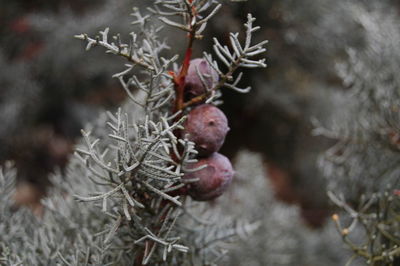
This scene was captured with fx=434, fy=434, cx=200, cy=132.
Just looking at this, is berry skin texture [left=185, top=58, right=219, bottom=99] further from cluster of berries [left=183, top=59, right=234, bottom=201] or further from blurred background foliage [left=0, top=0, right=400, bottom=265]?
blurred background foliage [left=0, top=0, right=400, bottom=265]

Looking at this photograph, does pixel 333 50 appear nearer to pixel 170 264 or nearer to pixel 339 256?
pixel 339 256

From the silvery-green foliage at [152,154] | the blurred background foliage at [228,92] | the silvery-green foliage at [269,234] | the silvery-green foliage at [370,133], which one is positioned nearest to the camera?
the silvery-green foliage at [152,154]

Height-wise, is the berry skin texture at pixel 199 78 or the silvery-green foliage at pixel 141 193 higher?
the berry skin texture at pixel 199 78

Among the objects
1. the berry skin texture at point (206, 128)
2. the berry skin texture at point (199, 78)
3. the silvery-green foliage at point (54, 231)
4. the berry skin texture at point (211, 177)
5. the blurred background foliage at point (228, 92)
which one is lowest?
the blurred background foliage at point (228, 92)

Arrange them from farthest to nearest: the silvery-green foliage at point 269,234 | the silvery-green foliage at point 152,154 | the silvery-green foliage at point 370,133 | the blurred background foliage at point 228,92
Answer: the blurred background foliage at point 228,92 → the silvery-green foliage at point 269,234 → the silvery-green foliage at point 370,133 → the silvery-green foliage at point 152,154

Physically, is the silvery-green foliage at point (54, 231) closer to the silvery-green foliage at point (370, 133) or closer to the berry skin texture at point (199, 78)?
the berry skin texture at point (199, 78)

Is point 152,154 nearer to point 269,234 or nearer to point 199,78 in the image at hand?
point 199,78

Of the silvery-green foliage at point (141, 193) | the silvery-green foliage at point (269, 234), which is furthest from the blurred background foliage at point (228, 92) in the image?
the silvery-green foliage at point (141, 193)

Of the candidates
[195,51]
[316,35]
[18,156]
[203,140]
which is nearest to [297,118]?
[316,35]

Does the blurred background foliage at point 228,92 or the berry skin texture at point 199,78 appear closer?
the berry skin texture at point 199,78
